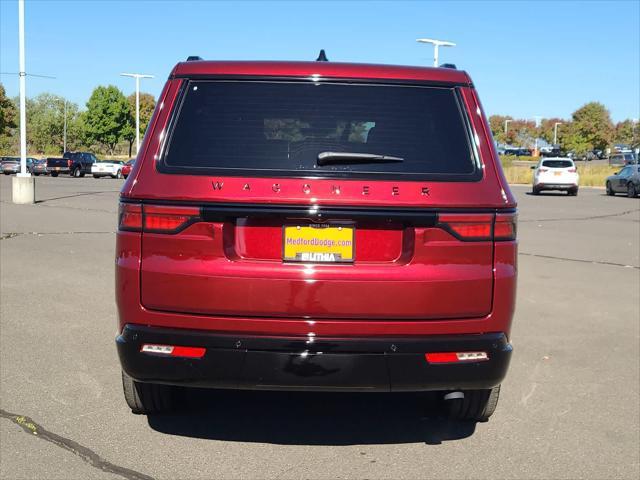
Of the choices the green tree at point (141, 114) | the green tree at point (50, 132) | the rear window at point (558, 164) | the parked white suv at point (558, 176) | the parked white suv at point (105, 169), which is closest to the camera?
the parked white suv at point (558, 176)

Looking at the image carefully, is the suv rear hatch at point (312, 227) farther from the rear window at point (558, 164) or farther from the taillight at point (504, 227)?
the rear window at point (558, 164)

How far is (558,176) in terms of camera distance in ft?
108

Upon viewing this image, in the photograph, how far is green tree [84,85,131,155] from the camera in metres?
84.4

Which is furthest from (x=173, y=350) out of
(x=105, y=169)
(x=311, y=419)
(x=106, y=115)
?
(x=106, y=115)

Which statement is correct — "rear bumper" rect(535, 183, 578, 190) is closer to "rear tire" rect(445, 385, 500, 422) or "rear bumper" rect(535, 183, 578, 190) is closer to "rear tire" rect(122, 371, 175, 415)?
"rear tire" rect(445, 385, 500, 422)

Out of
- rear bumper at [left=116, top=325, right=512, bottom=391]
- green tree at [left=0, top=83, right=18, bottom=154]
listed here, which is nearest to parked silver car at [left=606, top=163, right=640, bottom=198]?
rear bumper at [left=116, top=325, right=512, bottom=391]

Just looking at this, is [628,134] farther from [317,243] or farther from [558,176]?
[317,243]

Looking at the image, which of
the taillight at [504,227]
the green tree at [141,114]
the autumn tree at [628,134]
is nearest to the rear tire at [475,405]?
the taillight at [504,227]

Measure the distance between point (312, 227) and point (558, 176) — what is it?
3164cm

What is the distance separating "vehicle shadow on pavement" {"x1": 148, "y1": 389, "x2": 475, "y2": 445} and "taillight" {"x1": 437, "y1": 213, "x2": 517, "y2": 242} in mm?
1308

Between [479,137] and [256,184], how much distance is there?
110 cm

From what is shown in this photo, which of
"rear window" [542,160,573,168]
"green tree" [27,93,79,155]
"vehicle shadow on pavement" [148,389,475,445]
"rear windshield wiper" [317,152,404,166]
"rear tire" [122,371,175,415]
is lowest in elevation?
"vehicle shadow on pavement" [148,389,475,445]

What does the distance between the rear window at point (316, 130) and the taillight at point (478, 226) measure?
7.6 inches

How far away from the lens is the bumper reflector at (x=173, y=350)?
3275 mm
